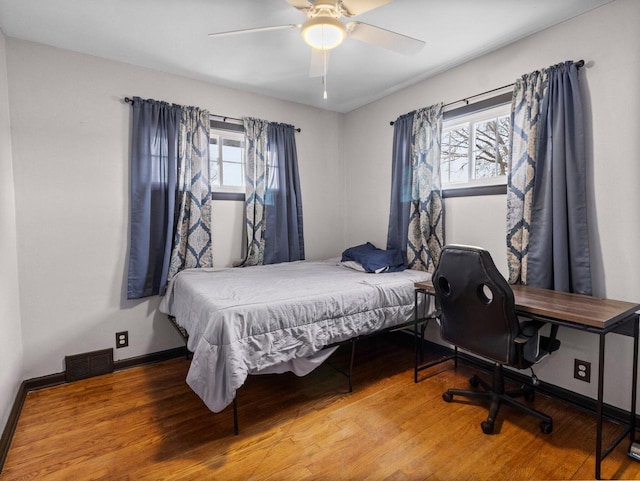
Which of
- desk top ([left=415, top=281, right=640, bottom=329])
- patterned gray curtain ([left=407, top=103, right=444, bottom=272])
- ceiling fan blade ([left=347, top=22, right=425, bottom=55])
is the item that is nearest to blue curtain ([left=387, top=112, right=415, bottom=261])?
patterned gray curtain ([left=407, top=103, right=444, bottom=272])

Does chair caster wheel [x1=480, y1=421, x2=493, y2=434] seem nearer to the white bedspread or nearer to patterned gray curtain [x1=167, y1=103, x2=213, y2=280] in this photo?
the white bedspread

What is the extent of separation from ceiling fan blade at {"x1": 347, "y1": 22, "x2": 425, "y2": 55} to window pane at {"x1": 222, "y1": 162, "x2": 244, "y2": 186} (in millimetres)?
1758

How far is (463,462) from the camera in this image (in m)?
1.63

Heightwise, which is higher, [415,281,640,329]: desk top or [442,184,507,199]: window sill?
[442,184,507,199]: window sill

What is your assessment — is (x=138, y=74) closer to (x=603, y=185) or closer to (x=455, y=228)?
(x=455, y=228)

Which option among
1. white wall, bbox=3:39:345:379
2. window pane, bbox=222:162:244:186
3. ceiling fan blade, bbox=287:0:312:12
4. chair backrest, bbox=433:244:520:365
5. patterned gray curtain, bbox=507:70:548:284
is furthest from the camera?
window pane, bbox=222:162:244:186

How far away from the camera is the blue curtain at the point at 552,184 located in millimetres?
2043

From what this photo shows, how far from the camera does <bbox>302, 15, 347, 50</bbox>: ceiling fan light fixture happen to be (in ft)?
5.46

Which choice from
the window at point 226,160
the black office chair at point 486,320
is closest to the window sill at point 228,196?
the window at point 226,160

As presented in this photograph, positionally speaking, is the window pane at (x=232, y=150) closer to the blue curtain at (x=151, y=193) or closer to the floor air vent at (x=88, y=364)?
the blue curtain at (x=151, y=193)

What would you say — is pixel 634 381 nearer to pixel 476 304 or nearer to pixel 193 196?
pixel 476 304

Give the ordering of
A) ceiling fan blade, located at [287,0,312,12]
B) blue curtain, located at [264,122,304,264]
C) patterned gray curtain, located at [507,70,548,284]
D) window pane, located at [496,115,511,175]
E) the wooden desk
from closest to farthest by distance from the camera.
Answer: the wooden desk, ceiling fan blade, located at [287,0,312,12], patterned gray curtain, located at [507,70,548,284], window pane, located at [496,115,511,175], blue curtain, located at [264,122,304,264]

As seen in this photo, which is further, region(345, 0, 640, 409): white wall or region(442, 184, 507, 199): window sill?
region(442, 184, 507, 199): window sill

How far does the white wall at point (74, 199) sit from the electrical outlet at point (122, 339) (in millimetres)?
32
